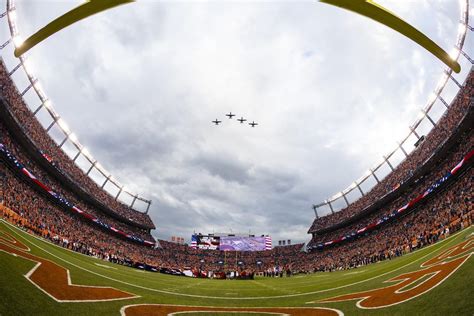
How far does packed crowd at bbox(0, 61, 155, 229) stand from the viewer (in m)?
39.5

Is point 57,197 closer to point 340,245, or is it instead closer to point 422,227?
point 422,227

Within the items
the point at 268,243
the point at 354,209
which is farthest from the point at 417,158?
the point at 268,243

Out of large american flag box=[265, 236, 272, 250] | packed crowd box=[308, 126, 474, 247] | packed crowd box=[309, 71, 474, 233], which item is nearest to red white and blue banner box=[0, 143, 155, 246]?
large american flag box=[265, 236, 272, 250]

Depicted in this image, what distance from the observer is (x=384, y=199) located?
173ft

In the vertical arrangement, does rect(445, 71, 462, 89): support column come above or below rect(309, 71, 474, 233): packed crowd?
above

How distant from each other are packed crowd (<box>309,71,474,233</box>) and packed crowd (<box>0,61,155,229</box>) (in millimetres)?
55308

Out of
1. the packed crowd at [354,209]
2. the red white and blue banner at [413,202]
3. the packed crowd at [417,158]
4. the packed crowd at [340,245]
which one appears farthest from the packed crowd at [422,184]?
the packed crowd at [340,245]

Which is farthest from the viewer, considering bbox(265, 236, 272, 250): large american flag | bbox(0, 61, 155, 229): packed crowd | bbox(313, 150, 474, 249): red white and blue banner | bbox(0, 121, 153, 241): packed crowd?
bbox(265, 236, 272, 250): large american flag

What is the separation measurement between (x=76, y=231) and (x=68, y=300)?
44.2 metres

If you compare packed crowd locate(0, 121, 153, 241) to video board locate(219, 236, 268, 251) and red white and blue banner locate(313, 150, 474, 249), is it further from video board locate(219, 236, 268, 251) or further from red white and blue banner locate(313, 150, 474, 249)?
red white and blue banner locate(313, 150, 474, 249)

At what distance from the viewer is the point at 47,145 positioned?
163ft

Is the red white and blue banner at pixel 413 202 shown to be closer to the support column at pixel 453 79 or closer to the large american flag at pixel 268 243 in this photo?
the support column at pixel 453 79

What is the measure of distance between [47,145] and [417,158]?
66283 mm

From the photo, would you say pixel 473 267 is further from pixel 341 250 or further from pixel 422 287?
pixel 341 250
